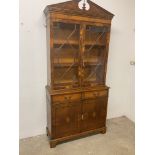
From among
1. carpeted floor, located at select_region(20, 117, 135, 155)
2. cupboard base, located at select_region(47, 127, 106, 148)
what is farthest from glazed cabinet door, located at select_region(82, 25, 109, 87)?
carpeted floor, located at select_region(20, 117, 135, 155)

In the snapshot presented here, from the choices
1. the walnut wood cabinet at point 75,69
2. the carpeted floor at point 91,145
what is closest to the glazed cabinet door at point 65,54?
the walnut wood cabinet at point 75,69

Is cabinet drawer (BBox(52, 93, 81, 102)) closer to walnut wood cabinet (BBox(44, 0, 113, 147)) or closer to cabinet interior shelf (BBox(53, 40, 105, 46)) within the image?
walnut wood cabinet (BBox(44, 0, 113, 147))

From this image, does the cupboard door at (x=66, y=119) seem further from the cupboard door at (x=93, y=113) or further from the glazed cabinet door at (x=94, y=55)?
the glazed cabinet door at (x=94, y=55)

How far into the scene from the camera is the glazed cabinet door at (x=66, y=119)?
8.09 ft

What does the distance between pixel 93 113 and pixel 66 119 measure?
0.47 meters

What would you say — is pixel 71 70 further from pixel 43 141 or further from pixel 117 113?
pixel 117 113

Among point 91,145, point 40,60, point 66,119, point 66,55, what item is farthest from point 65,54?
point 91,145

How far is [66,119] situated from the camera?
253 centimetres

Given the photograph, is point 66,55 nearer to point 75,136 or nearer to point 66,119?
point 66,119

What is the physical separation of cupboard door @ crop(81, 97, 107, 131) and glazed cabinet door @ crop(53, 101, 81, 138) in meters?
0.12

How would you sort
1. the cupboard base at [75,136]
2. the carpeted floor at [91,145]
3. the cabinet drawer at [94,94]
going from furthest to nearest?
the cabinet drawer at [94,94] < the cupboard base at [75,136] < the carpeted floor at [91,145]

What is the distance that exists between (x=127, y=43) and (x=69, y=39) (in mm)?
1371
